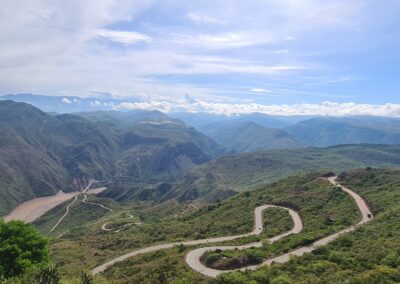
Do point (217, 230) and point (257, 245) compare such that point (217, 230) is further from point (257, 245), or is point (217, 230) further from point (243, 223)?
point (257, 245)

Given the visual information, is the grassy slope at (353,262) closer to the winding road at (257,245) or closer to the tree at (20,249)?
the winding road at (257,245)

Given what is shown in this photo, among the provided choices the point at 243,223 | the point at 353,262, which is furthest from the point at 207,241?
the point at 353,262

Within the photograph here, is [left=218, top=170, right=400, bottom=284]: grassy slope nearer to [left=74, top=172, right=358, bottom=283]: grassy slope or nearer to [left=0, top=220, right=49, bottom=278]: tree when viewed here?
[left=74, top=172, right=358, bottom=283]: grassy slope

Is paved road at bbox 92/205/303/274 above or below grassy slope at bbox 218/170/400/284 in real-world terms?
below

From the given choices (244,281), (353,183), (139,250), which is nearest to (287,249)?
(244,281)

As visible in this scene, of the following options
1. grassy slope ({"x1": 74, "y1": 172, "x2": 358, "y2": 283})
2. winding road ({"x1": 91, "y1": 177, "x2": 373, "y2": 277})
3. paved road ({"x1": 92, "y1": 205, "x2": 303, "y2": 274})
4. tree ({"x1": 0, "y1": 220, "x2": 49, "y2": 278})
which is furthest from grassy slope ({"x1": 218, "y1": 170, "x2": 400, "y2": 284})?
tree ({"x1": 0, "y1": 220, "x2": 49, "y2": 278})

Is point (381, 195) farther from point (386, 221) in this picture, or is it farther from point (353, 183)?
point (386, 221)

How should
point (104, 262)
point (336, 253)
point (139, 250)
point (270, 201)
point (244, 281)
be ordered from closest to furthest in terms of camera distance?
1. point (244, 281)
2. point (336, 253)
3. point (104, 262)
4. point (139, 250)
5. point (270, 201)
